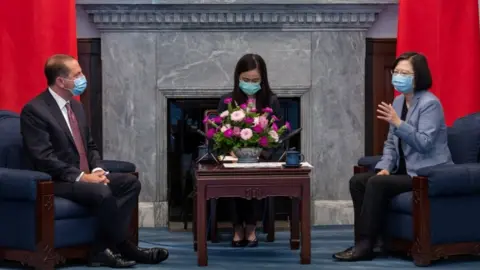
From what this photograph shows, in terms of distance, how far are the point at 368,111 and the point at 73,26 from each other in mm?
2444

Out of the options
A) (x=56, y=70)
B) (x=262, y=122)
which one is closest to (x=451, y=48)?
(x=262, y=122)

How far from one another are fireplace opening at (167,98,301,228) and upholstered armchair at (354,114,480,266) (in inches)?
70.9

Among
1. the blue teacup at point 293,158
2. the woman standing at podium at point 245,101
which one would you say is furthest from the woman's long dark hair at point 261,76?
the blue teacup at point 293,158

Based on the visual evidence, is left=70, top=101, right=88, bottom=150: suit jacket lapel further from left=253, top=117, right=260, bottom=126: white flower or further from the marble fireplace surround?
the marble fireplace surround

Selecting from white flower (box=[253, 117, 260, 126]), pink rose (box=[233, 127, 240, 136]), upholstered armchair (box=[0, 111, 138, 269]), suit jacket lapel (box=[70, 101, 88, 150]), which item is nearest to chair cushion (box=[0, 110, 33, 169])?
upholstered armchair (box=[0, 111, 138, 269])

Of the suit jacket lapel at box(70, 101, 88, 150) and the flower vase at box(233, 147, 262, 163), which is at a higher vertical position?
the suit jacket lapel at box(70, 101, 88, 150)

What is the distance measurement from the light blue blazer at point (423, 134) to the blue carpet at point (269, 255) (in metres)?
0.61

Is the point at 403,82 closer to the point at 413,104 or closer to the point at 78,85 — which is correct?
the point at 413,104

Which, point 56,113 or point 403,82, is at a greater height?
point 403,82

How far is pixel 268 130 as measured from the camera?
203 inches

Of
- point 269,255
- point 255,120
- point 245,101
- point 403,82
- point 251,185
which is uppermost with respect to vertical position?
point 403,82

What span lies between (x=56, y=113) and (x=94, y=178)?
1.50 feet

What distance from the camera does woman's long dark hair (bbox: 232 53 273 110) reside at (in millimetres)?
5660

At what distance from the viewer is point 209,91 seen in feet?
21.9
